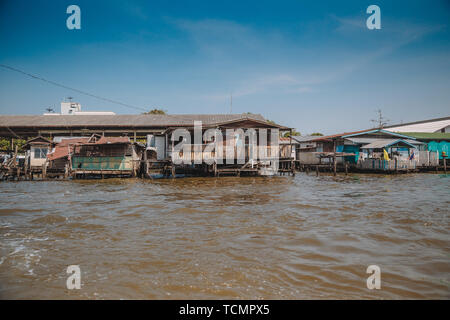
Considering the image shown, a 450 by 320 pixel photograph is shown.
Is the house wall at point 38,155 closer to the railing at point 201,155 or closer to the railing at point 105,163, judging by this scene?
the railing at point 105,163

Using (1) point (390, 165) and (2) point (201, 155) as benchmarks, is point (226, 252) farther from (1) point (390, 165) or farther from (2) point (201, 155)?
(1) point (390, 165)

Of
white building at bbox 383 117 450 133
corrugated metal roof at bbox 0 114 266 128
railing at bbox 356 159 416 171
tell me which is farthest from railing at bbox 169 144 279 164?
white building at bbox 383 117 450 133

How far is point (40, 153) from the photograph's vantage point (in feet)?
74.3

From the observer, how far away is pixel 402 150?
2628 cm

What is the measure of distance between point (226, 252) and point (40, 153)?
23949mm

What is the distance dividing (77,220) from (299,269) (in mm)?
5889

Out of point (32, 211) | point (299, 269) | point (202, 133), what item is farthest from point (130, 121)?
point (299, 269)

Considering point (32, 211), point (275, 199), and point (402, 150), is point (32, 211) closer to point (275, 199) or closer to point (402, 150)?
point (275, 199)

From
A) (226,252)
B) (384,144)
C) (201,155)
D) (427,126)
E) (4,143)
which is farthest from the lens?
(427,126)

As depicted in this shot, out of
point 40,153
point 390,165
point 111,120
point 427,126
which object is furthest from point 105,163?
point 427,126

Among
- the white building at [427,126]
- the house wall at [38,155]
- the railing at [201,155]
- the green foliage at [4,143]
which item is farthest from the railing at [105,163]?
the white building at [427,126]

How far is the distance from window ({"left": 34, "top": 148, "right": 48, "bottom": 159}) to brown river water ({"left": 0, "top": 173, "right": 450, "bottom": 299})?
1700cm

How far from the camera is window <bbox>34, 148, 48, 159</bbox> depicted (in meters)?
22.6

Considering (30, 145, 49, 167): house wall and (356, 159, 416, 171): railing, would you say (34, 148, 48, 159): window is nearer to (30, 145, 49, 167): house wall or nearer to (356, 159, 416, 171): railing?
(30, 145, 49, 167): house wall
